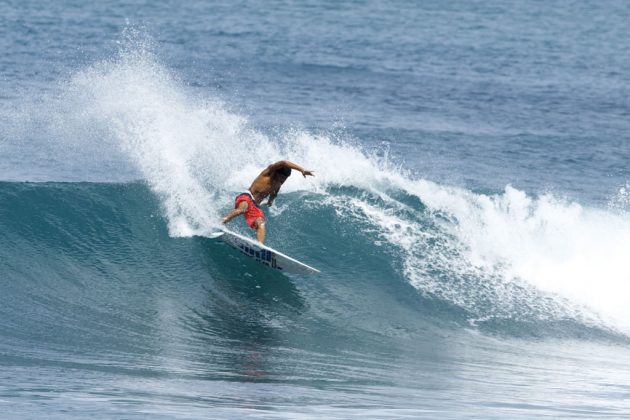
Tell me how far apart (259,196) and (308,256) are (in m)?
1.56

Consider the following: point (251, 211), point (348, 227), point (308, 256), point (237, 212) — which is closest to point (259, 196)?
point (251, 211)

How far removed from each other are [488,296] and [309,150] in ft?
16.3

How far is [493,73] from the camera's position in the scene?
35.3 m

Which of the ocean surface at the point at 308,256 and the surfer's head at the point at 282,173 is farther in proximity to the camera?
the surfer's head at the point at 282,173

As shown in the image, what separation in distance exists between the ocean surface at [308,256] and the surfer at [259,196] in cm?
59

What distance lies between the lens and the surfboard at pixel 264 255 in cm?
1385

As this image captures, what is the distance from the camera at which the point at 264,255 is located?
14000 millimetres

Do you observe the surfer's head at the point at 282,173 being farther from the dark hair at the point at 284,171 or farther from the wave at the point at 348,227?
the wave at the point at 348,227

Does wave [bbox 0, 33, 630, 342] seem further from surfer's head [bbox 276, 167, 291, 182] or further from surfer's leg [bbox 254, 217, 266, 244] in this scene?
surfer's head [bbox 276, 167, 291, 182]

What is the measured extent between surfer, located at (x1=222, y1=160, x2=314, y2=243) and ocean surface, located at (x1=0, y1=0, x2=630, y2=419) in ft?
1.93

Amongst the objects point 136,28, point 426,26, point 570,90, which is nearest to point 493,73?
point 570,90

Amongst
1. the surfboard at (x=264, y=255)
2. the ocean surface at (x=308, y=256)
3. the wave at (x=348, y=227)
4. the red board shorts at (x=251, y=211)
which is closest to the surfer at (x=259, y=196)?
the red board shorts at (x=251, y=211)

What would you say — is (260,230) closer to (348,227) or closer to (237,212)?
(237,212)

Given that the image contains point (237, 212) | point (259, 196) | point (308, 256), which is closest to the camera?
point (237, 212)
